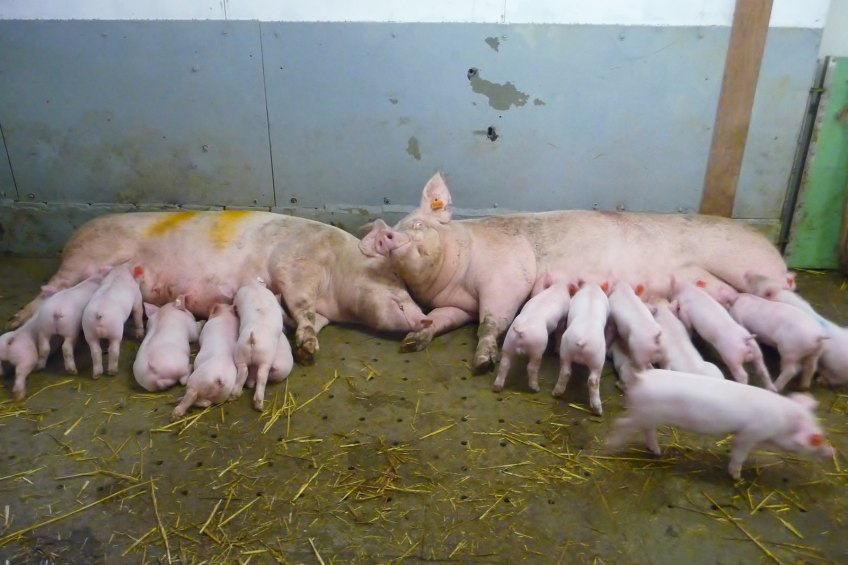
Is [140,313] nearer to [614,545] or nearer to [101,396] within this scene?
[101,396]

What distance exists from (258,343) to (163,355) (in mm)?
493

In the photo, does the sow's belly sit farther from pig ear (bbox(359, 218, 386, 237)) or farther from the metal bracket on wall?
the metal bracket on wall

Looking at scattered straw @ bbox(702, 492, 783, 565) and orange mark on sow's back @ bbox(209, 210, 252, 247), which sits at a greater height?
orange mark on sow's back @ bbox(209, 210, 252, 247)

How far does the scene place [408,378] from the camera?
3.24m

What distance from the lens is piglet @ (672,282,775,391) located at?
9.44ft

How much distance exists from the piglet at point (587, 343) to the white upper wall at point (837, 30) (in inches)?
A: 110

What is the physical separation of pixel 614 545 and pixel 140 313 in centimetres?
280

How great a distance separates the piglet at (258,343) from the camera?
2.89m

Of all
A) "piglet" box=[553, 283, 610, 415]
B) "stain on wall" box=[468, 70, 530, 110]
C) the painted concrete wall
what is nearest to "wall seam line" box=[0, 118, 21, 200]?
the painted concrete wall

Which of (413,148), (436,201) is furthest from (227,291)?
(413,148)

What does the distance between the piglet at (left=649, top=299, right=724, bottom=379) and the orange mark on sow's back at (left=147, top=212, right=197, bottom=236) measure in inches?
119

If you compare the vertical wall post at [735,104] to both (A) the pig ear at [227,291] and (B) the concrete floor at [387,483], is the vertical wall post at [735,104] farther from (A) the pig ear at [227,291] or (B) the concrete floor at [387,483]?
(A) the pig ear at [227,291]

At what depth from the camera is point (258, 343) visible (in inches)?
114

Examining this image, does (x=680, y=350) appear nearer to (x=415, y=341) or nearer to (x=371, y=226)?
(x=415, y=341)
